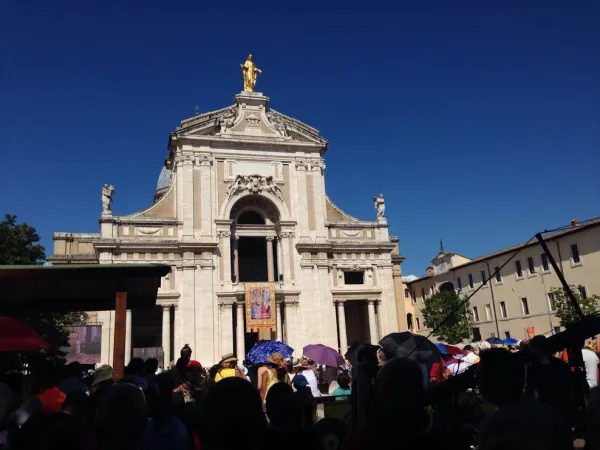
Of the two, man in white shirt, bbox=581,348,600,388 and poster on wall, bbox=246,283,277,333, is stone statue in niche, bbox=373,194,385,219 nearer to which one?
poster on wall, bbox=246,283,277,333

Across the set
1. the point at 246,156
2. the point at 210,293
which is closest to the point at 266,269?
the point at 210,293

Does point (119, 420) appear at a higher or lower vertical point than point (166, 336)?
lower

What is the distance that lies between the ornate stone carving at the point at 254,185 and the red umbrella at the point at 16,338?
2498 centimetres

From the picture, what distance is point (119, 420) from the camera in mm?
3248

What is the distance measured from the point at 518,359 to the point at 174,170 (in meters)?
33.7

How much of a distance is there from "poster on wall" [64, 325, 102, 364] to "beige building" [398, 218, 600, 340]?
2061 cm

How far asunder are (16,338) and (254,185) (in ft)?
86.0

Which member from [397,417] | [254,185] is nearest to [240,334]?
[254,185]

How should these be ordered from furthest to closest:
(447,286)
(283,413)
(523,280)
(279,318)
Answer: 1. (447,286)
2. (523,280)
3. (279,318)
4. (283,413)

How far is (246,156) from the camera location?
35.7 m

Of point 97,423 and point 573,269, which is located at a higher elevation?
point 573,269

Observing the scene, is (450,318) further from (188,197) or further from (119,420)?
(119,420)

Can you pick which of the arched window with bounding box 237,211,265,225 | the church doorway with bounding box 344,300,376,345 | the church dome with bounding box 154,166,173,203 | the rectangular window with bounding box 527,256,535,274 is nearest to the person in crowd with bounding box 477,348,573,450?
the arched window with bounding box 237,211,265,225

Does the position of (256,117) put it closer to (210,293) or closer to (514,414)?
(210,293)
